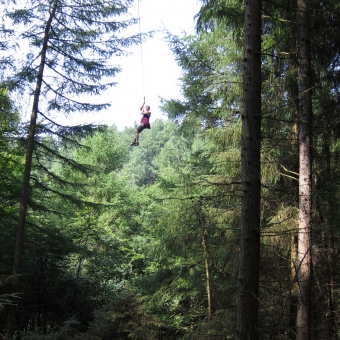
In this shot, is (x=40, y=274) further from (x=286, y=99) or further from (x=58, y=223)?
(x=286, y=99)

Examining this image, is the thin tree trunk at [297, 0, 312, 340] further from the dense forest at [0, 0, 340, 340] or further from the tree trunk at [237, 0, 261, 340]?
the tree trunk at [237, 0, 261, 340]

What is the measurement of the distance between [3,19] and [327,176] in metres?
8.49

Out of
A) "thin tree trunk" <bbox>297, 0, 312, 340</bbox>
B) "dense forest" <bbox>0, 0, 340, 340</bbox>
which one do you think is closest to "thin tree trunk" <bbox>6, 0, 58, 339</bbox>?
"dense forest" <bbox>0, 0, 340, 340</bbox>

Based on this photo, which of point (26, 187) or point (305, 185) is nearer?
point (305, 185)

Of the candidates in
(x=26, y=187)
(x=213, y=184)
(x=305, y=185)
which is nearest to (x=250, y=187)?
(x=213, y=184)

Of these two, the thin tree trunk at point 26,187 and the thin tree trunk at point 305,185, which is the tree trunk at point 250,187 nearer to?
the thin tree trunk at point 305,185

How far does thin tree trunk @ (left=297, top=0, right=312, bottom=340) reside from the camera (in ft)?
16.2

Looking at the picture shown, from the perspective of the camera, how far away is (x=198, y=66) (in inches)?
412

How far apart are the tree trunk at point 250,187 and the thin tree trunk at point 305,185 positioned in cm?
129

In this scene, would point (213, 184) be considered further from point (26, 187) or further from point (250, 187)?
point (26, 187)

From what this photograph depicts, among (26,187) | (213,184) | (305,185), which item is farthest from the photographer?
(26,187)

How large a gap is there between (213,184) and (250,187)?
458 millimetres

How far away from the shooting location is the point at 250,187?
12.4 feet

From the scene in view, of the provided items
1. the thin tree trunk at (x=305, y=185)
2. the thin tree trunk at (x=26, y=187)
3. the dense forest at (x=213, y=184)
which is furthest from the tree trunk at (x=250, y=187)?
the thin tree trunk at (x=26, y=187)
